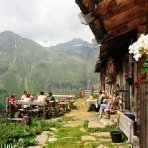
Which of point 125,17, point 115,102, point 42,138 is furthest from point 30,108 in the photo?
point 125,17

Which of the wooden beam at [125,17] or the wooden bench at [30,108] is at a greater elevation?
the wooden beam at [125,17]


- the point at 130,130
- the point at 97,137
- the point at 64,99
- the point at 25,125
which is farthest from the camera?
the point at 64,99

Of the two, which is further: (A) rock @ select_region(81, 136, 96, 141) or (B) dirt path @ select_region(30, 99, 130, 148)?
(A) rock @ select_region(81, 136, 96, 141)

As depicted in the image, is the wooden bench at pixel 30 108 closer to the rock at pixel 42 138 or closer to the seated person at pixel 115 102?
the seated person at pixel 115 102

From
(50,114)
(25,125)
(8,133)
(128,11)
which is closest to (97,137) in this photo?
(8,133)

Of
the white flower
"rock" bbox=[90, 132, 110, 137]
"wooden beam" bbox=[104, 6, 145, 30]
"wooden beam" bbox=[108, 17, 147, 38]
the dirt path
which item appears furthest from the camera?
"rock" bbox=[90, 132, 110, 137]

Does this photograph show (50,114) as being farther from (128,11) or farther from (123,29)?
(128,11)

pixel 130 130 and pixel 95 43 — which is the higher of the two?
pixel 95 43

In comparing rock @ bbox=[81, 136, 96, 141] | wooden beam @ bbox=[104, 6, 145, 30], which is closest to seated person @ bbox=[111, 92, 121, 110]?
rock @ bbox=[81, 136, 96, 141]

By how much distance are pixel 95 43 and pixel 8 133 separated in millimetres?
5556

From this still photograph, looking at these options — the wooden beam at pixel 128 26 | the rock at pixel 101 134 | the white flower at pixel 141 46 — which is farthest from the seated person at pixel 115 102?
the white flower at pixel 141 46

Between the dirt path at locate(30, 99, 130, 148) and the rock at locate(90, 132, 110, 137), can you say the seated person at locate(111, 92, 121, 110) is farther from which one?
the rock at locate(90, 132, 110, 137)

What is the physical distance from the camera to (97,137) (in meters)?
13.0

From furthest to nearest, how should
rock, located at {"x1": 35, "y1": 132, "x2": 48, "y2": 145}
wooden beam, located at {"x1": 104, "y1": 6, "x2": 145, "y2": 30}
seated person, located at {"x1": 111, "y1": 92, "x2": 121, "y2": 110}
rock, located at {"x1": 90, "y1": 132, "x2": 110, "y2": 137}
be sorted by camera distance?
seated person, located at {"x1": 111, "y1": 92, "x2": 121, "y2": 110}, rock, located at {"x1": 90, "y1": 132, "x2": 110, "y2": 137}, rock, located at {"x1": 35, "y1": 132, "x2": 48, "y2": 145}, wooden beam, located at {"x1": 104, "y1": 6, "x2": 145, "y2": 30}
